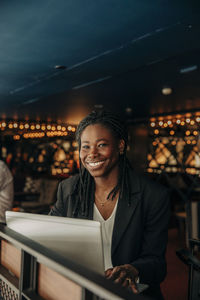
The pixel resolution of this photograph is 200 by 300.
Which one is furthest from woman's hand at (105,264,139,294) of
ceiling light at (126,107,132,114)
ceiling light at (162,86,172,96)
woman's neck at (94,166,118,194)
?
ceiling light at (126,107,132,114)

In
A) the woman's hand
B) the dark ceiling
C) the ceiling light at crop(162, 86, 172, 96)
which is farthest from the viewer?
the ceiling light at crop(162, 86, 172, 96)

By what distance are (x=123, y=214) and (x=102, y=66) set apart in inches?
135

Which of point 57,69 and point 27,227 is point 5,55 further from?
point 27,227

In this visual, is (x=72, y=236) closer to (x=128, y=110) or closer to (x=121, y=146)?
(x=121, y=146)

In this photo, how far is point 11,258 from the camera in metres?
1.11

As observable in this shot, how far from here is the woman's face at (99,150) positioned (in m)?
1.41

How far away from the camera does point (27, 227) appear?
1.12m

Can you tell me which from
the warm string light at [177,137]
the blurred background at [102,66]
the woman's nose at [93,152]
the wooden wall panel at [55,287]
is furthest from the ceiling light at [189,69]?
the wooden wall panel at [55,287]

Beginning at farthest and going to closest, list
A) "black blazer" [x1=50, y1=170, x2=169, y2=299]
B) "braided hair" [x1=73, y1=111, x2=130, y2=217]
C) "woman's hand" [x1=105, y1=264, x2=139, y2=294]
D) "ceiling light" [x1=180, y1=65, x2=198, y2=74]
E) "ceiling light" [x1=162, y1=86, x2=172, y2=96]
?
"ceiling light" [x1=162, y1=86, x2=172, y2=96] < "ceiling light" [x1=180, y1=65, x2=198, y2=74] < "braided hair" [x1=73, y1=111, x2=130, y2=217] < "black blazer" [x1=50, y1=170, x2=169, y2=299] < "woman's hand" [x1=105, y1=264, x2=139, y2=294]

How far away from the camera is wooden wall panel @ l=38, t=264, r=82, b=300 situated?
775 millimetres

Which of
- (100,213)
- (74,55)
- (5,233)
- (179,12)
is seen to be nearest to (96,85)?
(74,55)

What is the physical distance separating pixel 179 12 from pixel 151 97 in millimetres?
3917

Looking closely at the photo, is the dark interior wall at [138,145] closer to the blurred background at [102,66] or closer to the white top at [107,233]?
the blurred background at [102,66]

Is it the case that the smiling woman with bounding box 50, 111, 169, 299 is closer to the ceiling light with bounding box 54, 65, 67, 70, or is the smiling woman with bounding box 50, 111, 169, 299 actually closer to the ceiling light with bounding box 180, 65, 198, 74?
the ceiling light with bounding box 54, 65, 67, 70
